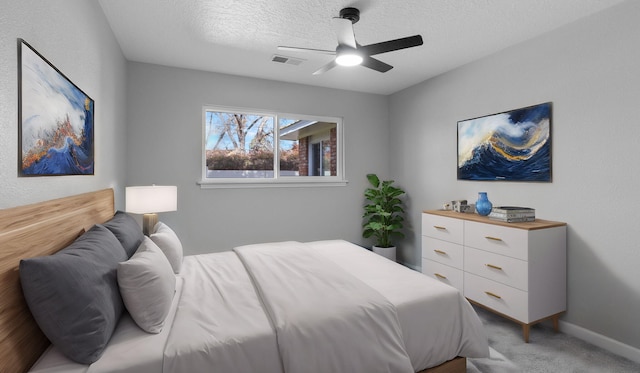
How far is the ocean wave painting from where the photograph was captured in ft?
8.91

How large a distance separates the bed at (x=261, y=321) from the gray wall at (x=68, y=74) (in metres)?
0.11

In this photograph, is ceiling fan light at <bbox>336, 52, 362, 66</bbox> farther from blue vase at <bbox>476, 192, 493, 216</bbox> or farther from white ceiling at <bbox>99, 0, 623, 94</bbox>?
blue vase at <bbox>476, 192, 493, 216</bbox>

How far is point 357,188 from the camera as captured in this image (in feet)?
14.8

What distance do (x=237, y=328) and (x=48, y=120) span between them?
4.25ft

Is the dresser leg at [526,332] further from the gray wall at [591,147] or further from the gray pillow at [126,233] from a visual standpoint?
the gray pillow at [126,233]

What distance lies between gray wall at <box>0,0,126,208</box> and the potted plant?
120 inches

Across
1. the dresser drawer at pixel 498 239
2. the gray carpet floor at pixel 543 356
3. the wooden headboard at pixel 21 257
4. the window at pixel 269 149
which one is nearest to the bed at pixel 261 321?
the wooden headboard at pixel 21 257

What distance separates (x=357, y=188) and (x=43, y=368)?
382cm

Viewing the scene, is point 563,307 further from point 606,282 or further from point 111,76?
point 111,76

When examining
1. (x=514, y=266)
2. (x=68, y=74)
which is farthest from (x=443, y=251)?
(x=68, y=74)

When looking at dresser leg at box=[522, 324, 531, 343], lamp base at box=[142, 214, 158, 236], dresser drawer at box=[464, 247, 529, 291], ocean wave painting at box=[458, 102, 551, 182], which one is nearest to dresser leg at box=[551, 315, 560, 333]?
dresser leg at box=[522, 324, 531, 343]

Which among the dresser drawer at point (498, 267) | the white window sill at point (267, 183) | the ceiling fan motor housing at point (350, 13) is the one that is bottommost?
the dresser drawer at point (498, 267)

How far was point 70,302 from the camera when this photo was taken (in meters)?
1.09

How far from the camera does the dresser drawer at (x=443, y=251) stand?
9.75 ft
